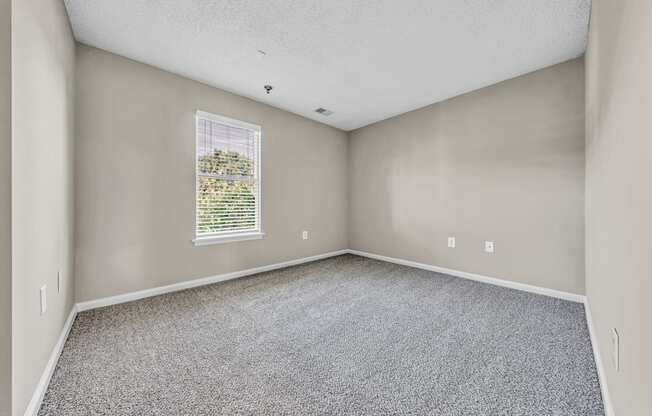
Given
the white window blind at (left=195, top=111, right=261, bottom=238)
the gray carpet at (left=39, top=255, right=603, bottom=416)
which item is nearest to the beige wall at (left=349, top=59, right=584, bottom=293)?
the gray carpet at (left=39, top=255, right=603, bottom=416)

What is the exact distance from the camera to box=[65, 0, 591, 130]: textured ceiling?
6.06 feet

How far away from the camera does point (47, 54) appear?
1485 millimetres

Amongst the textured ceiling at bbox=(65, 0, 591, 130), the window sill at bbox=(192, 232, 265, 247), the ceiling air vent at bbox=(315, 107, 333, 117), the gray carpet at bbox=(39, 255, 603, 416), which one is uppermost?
the textured ceiling at bbox=(65, 0, 591, 130)

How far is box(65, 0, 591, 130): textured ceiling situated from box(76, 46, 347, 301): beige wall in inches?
9.3

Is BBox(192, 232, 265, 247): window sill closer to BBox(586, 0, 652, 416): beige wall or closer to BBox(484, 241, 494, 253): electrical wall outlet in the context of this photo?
BBox(484, 241, 494, 253): electrical wall outlet

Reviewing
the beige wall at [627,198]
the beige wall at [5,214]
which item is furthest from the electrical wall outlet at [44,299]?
the beige wall at [627,198]

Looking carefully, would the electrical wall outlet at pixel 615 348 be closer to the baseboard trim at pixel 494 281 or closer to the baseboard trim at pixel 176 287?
the baseboard trim at pixel 494 281

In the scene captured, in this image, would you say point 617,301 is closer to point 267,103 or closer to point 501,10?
point 501,10

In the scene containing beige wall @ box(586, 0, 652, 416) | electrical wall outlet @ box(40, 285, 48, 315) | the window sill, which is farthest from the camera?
the window sill

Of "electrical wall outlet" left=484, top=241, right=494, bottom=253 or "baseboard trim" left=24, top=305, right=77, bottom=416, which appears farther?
"electrical wall outlet" left=484, top=241, right=494, bottom=253

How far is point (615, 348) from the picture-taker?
3.62 feet

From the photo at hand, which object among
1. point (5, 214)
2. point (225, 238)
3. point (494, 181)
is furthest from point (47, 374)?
point (494, 181)

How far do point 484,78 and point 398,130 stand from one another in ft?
4.23

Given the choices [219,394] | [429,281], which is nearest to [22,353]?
[219,394]
